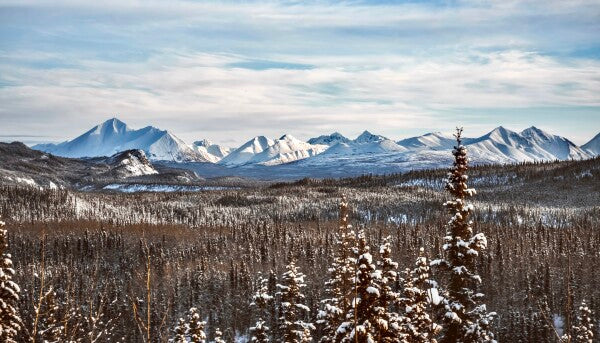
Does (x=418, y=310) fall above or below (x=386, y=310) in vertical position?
below

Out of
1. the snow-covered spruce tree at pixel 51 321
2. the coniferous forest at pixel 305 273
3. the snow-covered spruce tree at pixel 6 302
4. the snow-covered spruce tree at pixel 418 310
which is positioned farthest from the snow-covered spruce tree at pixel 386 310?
→ the snow-covered spruce tree at pixel 6 302

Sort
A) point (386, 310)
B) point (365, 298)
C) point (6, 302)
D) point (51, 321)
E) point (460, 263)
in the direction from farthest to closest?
point (51, 321) < point (6, 302) < point (460, 263) < point (386, 310) < point (365, 298)

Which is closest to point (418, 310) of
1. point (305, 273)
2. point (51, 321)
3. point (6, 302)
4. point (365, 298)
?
point (365, 298)

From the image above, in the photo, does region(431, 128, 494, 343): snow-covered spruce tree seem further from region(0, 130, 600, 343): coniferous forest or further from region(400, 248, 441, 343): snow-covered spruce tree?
region(400, 248, 441, 343): snow-covered spruce tree

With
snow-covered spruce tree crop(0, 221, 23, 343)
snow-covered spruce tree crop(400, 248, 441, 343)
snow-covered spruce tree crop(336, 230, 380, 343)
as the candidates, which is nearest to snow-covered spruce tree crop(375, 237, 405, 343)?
snow-covered spruce tree crop(336, 230, 380, 343)

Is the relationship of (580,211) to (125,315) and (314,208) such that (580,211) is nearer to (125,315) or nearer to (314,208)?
(314,208)

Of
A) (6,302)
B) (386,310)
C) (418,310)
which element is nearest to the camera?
(386,310)

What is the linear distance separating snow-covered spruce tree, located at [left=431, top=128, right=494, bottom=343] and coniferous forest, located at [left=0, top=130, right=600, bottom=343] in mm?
62

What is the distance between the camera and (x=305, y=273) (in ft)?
291

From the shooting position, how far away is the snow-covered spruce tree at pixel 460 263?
21938 mm

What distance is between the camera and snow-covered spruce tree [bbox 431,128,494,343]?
2194 cm

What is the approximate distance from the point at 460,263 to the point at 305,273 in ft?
223

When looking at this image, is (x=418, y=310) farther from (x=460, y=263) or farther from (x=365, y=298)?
(x=365, y=298)

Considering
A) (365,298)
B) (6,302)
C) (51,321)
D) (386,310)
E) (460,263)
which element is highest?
(460,263)
